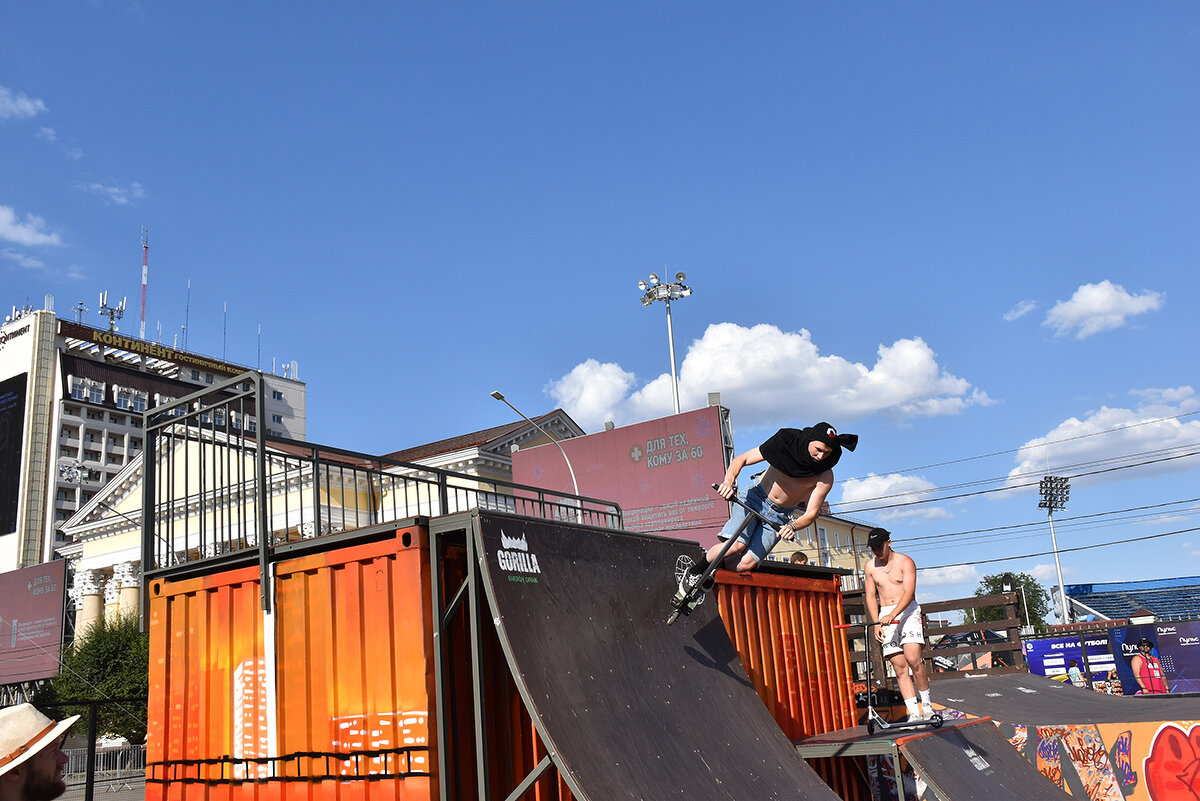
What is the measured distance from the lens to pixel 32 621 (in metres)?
42.5

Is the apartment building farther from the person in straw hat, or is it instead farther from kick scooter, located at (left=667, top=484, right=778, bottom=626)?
the person in straw hat

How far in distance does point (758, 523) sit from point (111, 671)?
41576mm

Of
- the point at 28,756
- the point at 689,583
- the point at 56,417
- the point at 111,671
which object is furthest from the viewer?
the point at 56,417

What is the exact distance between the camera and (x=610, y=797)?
470 cm

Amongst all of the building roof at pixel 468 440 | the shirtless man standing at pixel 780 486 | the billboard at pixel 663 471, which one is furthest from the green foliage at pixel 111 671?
the shirtless man standing at pixel 780 486

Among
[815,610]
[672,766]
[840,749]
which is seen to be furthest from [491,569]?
[815,610]

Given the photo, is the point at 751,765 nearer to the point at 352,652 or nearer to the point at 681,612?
the point at 681,612

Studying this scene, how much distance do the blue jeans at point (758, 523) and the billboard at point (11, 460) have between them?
9635cm

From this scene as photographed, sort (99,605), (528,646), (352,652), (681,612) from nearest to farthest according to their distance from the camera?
1. (528,646)
2. (352,652)
3. (681,612)
4. (99,605)

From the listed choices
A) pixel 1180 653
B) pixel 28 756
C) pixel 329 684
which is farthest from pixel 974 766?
pixel 1180 653

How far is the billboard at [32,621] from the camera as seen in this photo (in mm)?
41037

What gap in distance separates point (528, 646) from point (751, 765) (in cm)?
200

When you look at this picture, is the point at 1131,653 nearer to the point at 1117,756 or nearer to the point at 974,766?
the point at 1117,756

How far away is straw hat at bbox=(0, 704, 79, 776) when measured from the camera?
2277 millimetres
